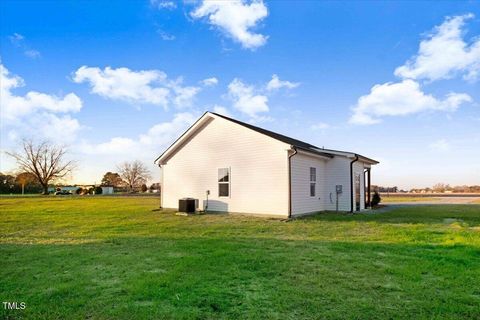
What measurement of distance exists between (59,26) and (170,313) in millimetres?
13303

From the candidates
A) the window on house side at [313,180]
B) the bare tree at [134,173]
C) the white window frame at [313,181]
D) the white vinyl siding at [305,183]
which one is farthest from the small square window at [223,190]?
the bare tree at [134,173]

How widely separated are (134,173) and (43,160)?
17.7 meters

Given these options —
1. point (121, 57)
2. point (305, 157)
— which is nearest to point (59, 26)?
point (121, 57)

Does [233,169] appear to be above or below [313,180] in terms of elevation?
above

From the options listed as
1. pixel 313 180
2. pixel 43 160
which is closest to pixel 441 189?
pixel 313 180

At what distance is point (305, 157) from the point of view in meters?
13.9

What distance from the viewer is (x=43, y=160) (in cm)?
5544

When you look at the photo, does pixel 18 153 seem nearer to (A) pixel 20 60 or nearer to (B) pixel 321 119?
(A) pixel 20 60

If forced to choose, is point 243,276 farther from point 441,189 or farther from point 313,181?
point 441,189

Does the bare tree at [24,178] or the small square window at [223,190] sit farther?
the bare tree at [24,178]

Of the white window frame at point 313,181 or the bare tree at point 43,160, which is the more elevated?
the bare tree at point 43,160

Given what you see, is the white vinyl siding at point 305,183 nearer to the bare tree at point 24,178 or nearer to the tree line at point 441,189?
the tree line at point 441,189

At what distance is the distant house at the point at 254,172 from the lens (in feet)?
42.4

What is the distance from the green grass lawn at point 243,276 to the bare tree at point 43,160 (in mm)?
55350
